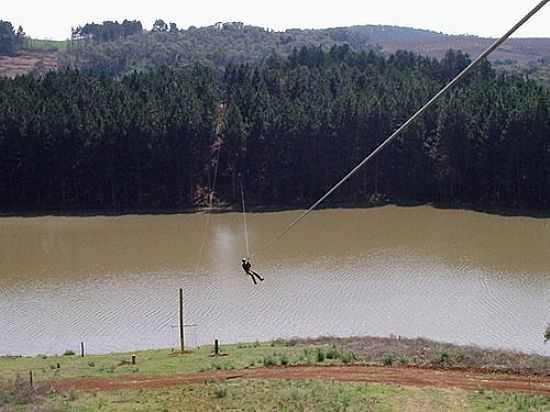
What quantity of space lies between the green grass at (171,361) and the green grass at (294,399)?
8.63 feet

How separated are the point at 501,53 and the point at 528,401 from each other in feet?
582

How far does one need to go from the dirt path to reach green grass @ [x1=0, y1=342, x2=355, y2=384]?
78cm

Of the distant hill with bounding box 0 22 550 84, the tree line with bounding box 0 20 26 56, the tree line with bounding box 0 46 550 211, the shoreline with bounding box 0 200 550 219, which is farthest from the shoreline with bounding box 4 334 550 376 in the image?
the tree line with bounding box 0 20 26 56

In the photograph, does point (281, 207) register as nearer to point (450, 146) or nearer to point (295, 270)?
point (450, 146)

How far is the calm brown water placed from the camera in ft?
90.5

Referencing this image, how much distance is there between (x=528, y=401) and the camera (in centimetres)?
1474

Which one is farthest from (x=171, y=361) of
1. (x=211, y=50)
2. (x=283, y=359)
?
(x=211, y=50)

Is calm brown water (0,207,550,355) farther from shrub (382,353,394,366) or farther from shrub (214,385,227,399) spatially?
shrub (214,385,227,399)

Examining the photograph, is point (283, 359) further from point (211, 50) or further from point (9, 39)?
point (9, 39)

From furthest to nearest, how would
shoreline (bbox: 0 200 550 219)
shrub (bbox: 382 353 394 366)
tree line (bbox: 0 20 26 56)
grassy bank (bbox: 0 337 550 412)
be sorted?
tree line (bbox: 0 20 26 56) < shoreline (bbox: 0 200 550 219) < shrub (bbox: 382 353 394 366) < grassy bank (bbox: 0 337 550 412)

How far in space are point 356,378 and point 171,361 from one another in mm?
5779

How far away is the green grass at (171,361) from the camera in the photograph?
19.4 m

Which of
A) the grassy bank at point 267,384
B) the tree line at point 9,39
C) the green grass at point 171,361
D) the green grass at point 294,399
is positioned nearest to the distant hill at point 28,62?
the tree line at point 9,39

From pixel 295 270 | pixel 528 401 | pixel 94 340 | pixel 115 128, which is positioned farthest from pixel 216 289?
pixel 115 128
